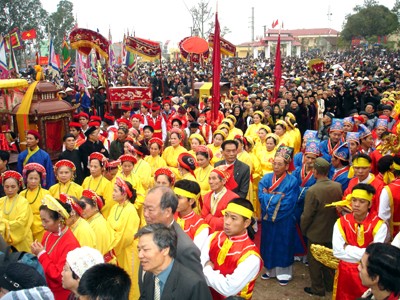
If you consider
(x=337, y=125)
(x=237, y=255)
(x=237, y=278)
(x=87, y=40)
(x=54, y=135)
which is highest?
(x=87, y=40)

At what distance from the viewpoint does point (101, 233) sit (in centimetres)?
427

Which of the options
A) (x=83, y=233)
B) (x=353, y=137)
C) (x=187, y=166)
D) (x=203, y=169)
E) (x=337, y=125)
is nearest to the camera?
(x=83, y=233)

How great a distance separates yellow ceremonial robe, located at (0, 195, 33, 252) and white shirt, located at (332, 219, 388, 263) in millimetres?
3300

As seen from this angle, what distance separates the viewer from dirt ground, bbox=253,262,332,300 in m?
5.18

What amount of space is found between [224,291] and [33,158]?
4.47 metres

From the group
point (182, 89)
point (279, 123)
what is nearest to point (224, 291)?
point (279, 123)

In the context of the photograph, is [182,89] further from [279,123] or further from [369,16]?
[369,16]

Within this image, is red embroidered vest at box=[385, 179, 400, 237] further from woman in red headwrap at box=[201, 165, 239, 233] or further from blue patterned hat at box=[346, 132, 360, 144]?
blue patterned hat at box=[346, 132, 360, 144]

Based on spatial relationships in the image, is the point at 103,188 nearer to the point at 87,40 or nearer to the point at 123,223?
the point at 123,223

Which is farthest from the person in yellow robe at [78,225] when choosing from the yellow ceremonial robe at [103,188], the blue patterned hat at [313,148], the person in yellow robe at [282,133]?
the person in yellow robe at [282,133]

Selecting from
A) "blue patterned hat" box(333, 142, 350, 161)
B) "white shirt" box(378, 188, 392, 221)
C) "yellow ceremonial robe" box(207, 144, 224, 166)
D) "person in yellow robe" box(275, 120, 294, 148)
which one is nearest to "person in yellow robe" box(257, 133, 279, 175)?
"yellow ceremonial robe" box(207, 144, 224, 166)

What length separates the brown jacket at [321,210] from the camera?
5.00 metres

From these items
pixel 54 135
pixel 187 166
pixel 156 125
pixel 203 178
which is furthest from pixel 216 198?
pixel 156 125

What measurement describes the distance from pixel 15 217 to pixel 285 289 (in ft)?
10.9
